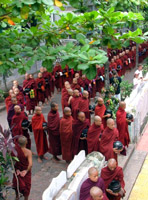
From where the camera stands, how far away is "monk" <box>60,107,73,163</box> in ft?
22.1

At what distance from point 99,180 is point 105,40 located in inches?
103

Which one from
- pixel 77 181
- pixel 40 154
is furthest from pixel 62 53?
pixel 40 154

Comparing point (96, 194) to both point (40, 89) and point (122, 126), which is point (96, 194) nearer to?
→ point (122, 126)

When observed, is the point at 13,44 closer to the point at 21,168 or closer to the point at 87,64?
the point at 87,64

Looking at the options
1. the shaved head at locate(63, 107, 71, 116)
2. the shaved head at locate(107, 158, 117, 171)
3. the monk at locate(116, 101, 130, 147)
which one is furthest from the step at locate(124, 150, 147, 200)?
the shaved head at locate(63, 107, 71, 116)

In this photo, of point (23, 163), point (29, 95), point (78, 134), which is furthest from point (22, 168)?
point (29, 95)

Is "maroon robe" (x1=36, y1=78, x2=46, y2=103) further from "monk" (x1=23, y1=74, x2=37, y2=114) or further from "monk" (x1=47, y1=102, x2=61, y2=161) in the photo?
"monk" (x1=47, y1=102, x2=61, y2=161)

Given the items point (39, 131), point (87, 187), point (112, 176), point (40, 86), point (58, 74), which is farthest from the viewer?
point (58, 74)

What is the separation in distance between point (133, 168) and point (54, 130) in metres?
2.09

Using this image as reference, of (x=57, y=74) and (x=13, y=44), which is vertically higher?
(x=13, y=44)

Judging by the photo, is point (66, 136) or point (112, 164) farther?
point (66, 136)

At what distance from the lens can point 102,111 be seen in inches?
306

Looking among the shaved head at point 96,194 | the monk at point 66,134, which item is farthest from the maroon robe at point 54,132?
the shaved head at point 96,194

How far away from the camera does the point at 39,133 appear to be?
7.13 m
